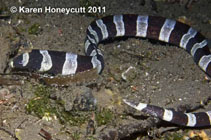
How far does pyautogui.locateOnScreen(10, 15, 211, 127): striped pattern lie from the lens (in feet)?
16.9

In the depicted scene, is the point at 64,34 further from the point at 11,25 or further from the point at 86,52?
the point at 11,25

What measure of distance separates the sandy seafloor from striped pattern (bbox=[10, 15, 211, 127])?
0.73 feet

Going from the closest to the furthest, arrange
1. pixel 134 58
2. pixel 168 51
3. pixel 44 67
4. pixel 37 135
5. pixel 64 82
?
pixel 37 135 → pixel 64 82 → pixel 44 67 → pixel 134 58 → pixel 168 51

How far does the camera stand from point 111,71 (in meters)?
6.05

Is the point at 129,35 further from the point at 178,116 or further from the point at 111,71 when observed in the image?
the point at 178,116

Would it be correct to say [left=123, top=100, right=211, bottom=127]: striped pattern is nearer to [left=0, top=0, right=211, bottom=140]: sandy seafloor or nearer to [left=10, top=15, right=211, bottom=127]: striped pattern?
[left=10, top=15, right=211, bottom=127]: striped pattern

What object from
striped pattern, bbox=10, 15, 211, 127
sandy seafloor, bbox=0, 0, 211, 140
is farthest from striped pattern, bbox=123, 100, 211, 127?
sandy seafloor, bbox=0, 0, 211, 140

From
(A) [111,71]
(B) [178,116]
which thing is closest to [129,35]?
(A) [111,71]

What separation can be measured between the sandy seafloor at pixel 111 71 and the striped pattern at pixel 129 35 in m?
0.22

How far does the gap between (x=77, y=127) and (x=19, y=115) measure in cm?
97

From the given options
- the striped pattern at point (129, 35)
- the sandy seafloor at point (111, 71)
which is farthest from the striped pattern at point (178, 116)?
the sandy seafloor at point (111, 71)

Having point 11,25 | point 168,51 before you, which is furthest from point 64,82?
point 168,51

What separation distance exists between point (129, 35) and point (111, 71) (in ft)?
6.67

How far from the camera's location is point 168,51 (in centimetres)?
730
